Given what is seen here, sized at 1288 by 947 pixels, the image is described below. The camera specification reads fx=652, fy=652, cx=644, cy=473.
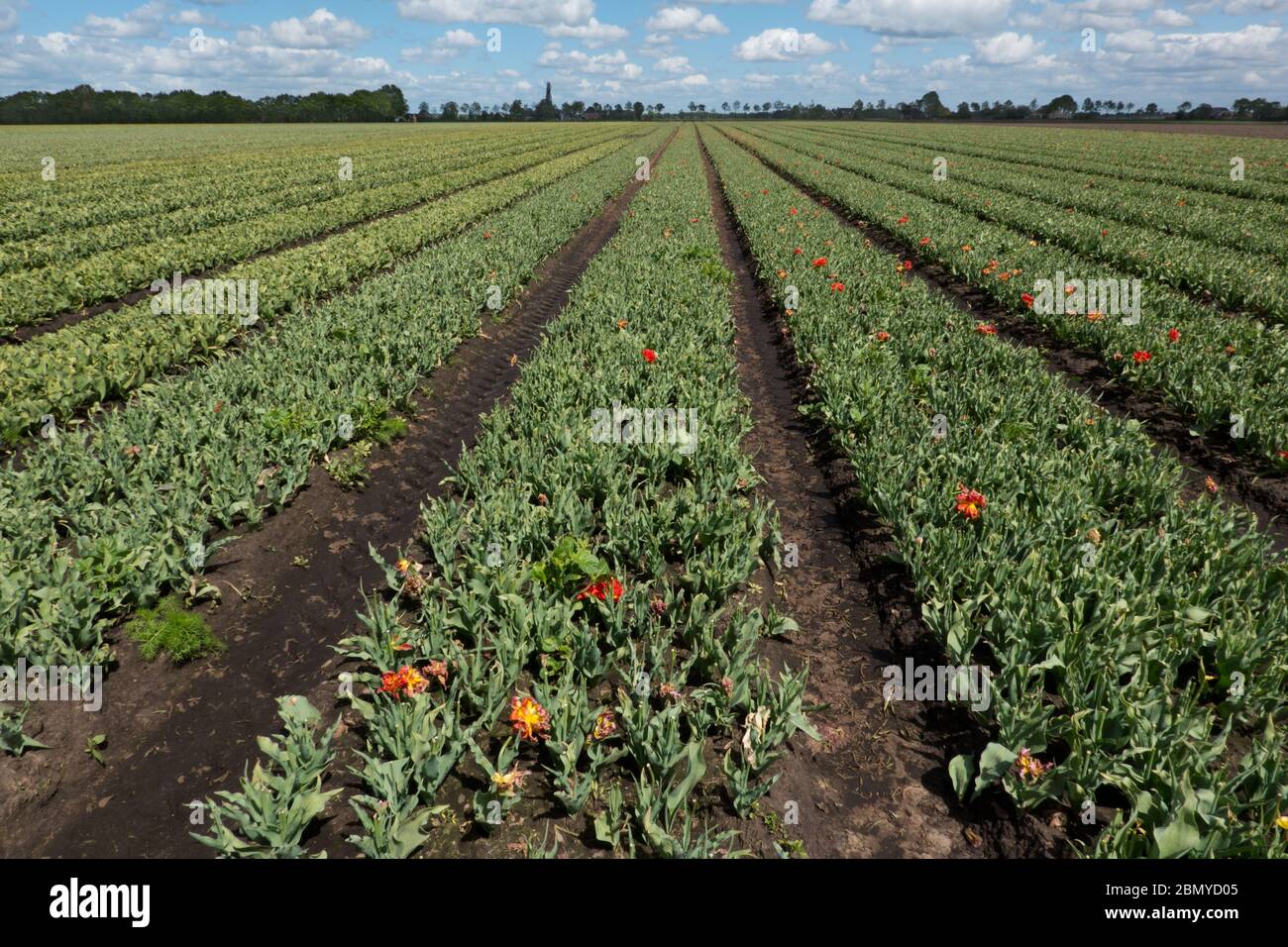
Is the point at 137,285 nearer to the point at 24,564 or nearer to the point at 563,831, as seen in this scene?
the point at 24,564

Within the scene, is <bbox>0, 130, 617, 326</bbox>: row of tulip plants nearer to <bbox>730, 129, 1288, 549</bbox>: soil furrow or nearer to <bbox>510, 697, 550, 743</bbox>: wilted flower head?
<bbox>510, 697, 550, 743</bbox>: wilted flower head

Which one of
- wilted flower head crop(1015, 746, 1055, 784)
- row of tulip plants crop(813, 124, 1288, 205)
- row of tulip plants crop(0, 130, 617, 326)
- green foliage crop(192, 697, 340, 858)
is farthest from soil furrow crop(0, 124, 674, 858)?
row of tulip plants crop(813, 124, 1288, 205)

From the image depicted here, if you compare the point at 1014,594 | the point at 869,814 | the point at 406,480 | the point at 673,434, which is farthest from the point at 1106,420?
the point at 406,480

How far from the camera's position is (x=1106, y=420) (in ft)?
19.2

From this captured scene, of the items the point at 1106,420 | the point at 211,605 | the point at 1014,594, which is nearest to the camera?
the point at 1014,594

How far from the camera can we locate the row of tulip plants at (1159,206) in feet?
47.1

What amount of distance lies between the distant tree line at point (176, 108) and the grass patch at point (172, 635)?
12560cm

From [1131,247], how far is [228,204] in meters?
23.3

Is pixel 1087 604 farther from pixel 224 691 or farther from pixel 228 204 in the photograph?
pixel 228 204

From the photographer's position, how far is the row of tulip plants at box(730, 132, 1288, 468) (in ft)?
21.2

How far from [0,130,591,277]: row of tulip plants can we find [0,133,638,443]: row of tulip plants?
2.82 meters

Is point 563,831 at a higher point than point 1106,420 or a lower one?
lower

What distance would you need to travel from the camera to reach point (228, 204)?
19.4 metres
